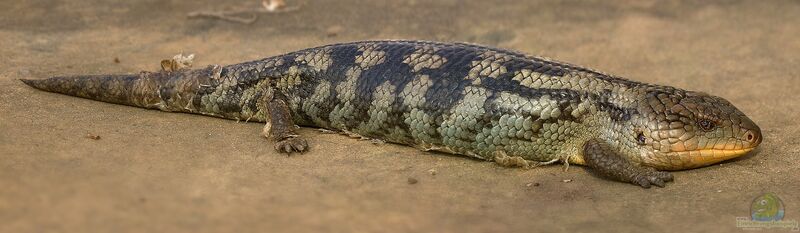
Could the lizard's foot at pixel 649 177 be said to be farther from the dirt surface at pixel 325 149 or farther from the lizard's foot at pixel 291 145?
the lizard's foot at pixel 291 145

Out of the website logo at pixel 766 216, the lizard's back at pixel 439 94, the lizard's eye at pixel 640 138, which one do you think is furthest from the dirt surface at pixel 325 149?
the lizard's eye at pixel 640 138

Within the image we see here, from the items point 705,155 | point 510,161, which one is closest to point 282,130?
point 510,161

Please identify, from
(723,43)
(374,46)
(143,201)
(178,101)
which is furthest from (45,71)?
(723,43)

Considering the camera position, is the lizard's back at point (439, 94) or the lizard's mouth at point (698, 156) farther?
the lizard's back at point (439, 94)

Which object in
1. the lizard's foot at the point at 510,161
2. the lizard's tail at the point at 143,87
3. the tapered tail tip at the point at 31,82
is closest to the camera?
the lizard's foot at the point at 510,161

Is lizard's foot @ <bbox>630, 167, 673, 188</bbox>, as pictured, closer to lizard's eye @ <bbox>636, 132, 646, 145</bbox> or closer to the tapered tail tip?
lizard's eye @ <bbox>636, 132, 646, 145</bbox>

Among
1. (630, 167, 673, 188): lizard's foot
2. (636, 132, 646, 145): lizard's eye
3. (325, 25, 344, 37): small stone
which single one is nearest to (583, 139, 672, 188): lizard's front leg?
(630, 167, 673, 188): lizard's foot

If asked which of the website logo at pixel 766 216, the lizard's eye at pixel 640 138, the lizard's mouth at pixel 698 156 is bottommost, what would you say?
the website logo at pixel 766 216

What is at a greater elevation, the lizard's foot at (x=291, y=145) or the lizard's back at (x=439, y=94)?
the lizard's back at (x=439, y=94)

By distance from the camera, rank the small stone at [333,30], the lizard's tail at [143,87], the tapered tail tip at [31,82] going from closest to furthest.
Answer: the lizard's tail at [143,87] < the tapered tail tip at [31,82] < the small stone at [333,30]
